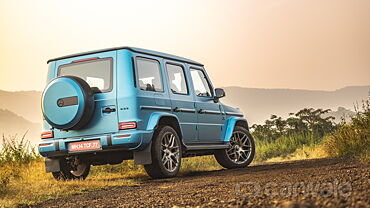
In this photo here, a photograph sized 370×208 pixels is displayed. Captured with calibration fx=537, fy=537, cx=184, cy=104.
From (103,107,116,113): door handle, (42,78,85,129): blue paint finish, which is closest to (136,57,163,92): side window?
(103,107,116,113): door handle

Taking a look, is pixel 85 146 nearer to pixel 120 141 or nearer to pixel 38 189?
pixel 120 141

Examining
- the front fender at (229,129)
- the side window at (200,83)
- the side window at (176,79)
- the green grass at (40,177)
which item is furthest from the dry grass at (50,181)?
the side window at (200,83)

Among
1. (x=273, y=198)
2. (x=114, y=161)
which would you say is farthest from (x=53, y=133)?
(x=273, y=198)

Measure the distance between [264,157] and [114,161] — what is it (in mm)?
7167

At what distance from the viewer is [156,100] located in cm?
812

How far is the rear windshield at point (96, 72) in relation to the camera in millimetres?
7892

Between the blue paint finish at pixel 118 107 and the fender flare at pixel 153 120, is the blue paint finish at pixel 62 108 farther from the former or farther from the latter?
the fender flare at pixel 153 120

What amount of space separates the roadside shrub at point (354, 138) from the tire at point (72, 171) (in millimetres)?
4479

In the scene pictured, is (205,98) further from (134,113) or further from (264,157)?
(264,157)

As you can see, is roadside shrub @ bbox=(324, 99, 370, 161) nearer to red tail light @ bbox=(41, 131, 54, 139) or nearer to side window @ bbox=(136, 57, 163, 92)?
side window @ bbox=(136, 57, 163, 92)

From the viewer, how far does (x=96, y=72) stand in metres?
8.01

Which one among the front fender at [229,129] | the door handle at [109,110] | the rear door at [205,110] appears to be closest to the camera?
the door handle at [109,110]

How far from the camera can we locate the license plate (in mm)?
7770

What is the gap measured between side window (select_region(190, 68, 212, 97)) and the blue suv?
1.48 feet
